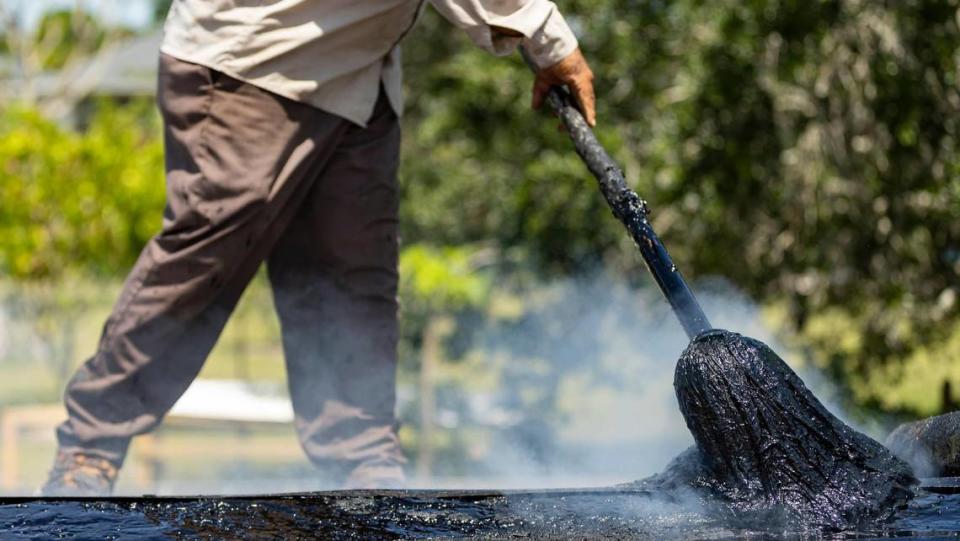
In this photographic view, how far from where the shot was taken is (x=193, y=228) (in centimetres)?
298

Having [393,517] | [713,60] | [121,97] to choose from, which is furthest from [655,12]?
[121,97]

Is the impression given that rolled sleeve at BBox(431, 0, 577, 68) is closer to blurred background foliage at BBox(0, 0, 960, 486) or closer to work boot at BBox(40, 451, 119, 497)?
work boot at BBox(40, 451, 119, 497)

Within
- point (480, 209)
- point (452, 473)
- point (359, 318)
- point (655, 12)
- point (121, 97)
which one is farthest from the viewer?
point (121, 97)

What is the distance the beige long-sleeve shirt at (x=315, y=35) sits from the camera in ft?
9.63

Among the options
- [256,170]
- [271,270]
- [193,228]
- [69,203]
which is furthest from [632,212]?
[69,203]

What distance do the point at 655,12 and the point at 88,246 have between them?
488 cm

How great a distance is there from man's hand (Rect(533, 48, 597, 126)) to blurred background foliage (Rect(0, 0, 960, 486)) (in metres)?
2.54

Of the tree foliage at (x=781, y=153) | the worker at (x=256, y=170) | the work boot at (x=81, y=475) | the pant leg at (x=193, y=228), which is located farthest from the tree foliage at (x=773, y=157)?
the work boot at (x=81, y=475)

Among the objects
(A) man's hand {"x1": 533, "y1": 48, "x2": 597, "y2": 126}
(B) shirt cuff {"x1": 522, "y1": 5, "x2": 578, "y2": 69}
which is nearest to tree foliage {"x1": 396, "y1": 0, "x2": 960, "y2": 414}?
(A) man's hand {"x1": 533, "y1": 48, "x2": 597, "y2": 126}

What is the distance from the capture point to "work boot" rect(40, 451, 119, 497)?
2.96 meters

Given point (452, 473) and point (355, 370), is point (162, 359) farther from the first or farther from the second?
point (452, 473)

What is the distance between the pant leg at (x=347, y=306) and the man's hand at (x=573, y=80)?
0.43m

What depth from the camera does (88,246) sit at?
31.3ft

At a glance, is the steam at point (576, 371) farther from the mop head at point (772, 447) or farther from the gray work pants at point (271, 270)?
the mop head at point (772, 447)
